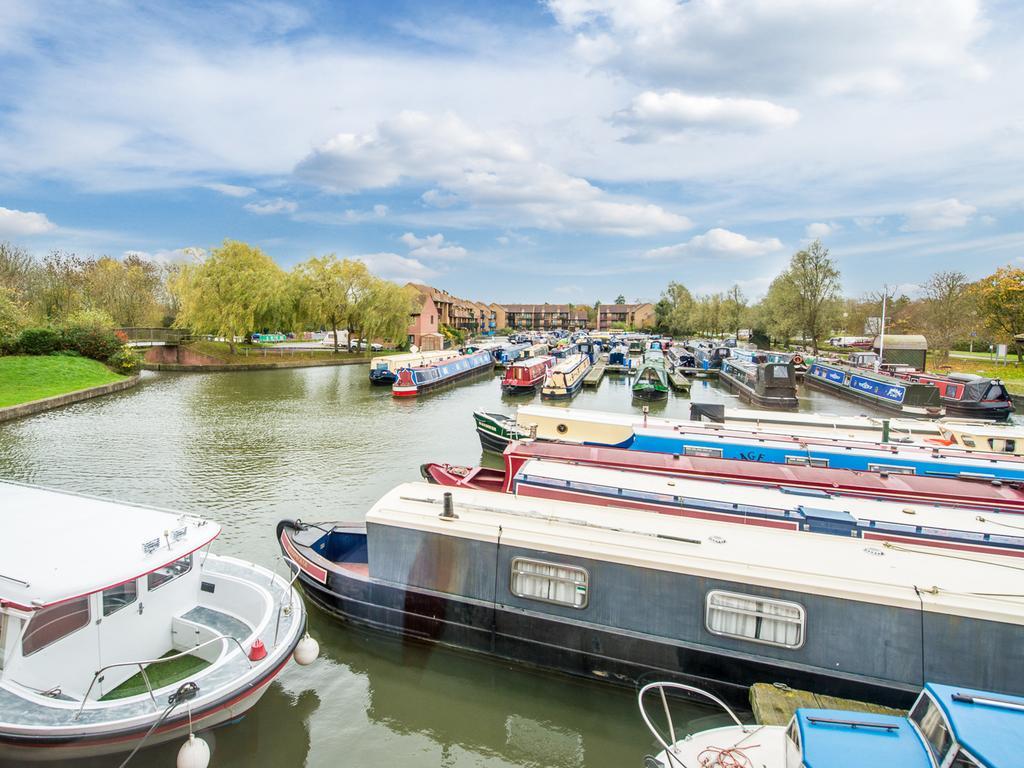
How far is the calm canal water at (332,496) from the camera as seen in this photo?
314 inches

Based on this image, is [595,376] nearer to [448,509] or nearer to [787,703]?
[448,509]

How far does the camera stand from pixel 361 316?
205 feet

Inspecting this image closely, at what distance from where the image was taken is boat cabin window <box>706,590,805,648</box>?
7754 millimetres

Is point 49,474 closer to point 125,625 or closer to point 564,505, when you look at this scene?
point 125,625

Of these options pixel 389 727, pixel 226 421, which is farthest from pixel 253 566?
pixel 226 421

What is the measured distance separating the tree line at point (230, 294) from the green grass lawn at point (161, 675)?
47670mm

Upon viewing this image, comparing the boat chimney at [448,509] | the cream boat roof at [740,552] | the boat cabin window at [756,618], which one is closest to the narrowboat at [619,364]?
the cream boat roof at [740,552]

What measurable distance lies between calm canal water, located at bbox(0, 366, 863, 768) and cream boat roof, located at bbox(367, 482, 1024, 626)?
7.11 feet

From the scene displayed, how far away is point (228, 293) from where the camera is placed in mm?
55406

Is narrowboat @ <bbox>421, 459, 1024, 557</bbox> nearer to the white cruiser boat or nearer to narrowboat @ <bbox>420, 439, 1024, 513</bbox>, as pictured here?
narrowboat @ <bbox>420, 439, 1024, 513</bbox>

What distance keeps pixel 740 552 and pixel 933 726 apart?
3280 mm

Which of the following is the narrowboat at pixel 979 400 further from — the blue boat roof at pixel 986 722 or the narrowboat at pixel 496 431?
the blue boat roof at pixel 986 722

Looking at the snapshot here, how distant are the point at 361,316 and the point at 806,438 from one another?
52570 millimetres

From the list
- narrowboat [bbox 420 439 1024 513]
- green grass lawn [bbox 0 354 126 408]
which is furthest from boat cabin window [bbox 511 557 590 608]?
green grass lawn [bbox 0 354 126 408]
